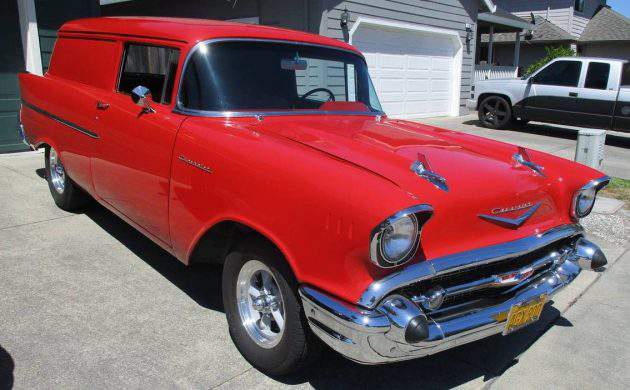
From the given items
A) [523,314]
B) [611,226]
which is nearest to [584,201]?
[523,314]

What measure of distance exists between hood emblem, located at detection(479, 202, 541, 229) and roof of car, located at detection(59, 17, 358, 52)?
1.89m

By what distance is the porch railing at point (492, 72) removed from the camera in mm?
17469

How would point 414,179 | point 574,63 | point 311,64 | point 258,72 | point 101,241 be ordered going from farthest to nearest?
point 574,63, point 101,241, point 311,64, point 258,72, point 414,179

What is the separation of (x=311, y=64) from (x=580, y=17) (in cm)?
2409

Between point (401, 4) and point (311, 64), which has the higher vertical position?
point (401, 4)

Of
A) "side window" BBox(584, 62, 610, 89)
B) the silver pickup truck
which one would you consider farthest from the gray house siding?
"side window" BBox(584, 62, 610, 89)

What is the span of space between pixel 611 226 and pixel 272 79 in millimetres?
4140

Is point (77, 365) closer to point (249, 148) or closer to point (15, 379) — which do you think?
point (15, 379)

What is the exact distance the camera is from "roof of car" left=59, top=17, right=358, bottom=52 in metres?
3.33

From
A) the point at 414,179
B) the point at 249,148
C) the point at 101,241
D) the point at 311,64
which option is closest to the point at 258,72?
the point at 311,64

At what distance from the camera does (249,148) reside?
2680 millimetres

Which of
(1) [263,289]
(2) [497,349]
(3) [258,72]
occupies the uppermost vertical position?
(3) [258,72]

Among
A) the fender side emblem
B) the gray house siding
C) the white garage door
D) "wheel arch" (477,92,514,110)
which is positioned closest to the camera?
the fender side emblem

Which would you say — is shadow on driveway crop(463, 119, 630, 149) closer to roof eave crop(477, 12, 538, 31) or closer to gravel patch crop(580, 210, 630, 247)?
roof eave crop(477, 12, 538, 31)
